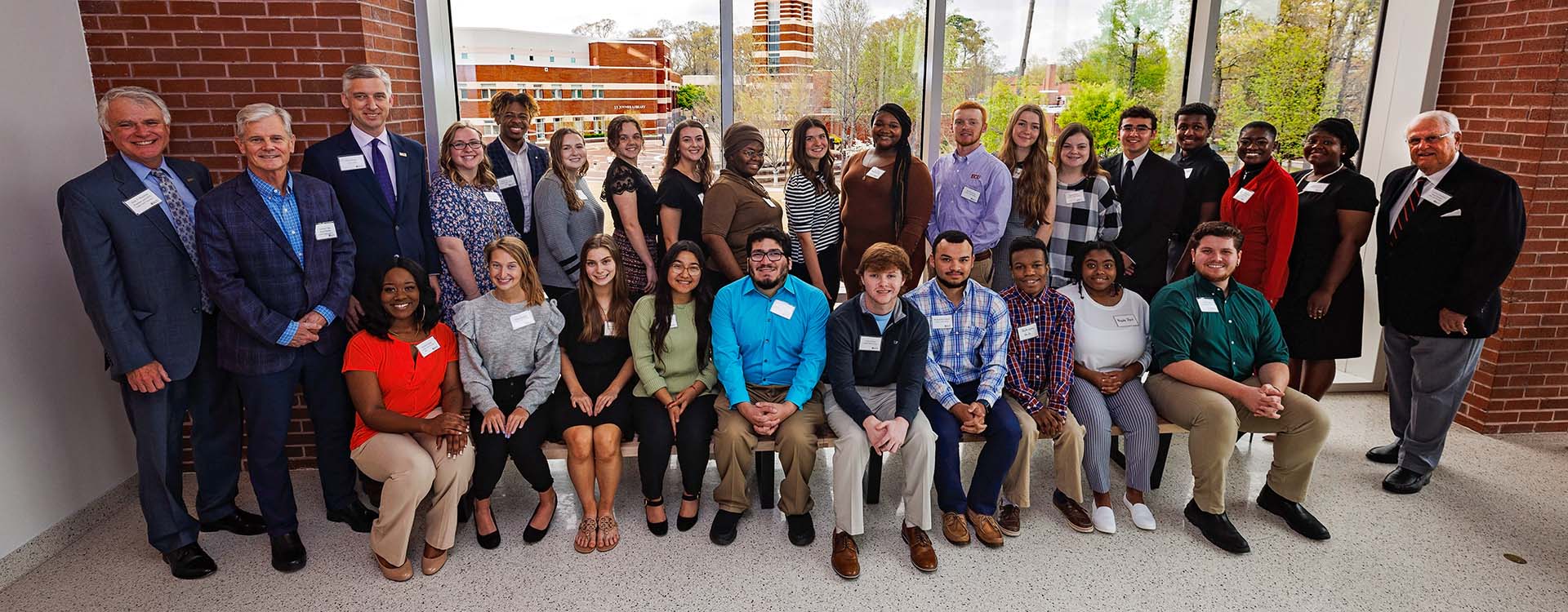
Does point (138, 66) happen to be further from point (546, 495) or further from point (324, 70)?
point (546, 495)

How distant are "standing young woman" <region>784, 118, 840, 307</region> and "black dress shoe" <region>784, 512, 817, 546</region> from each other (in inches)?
46.3

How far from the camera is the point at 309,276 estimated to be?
9.54ft

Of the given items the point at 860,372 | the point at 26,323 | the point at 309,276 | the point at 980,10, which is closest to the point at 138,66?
the point at 26,323

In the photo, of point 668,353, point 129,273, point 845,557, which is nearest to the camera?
point 129,273

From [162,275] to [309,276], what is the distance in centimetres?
46

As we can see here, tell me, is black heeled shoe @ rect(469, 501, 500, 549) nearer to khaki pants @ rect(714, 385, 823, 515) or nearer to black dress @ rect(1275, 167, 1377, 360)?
khaki pants @ rect(714, 385, 823, 515)

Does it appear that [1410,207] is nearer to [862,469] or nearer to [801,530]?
[862,469]

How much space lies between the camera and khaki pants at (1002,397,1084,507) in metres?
3.22

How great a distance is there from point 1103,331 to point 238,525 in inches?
149

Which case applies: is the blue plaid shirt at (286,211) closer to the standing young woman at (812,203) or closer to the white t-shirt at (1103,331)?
the standing young woman at (812,203)

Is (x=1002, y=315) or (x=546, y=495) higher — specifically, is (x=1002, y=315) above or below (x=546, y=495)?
above

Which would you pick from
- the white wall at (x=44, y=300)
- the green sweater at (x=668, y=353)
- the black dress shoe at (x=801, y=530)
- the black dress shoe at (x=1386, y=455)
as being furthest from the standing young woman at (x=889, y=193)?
the white wall at (x=44, y=300)

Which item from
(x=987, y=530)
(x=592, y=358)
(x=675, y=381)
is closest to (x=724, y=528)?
(x=675, y=381)

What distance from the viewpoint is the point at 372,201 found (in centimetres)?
315
